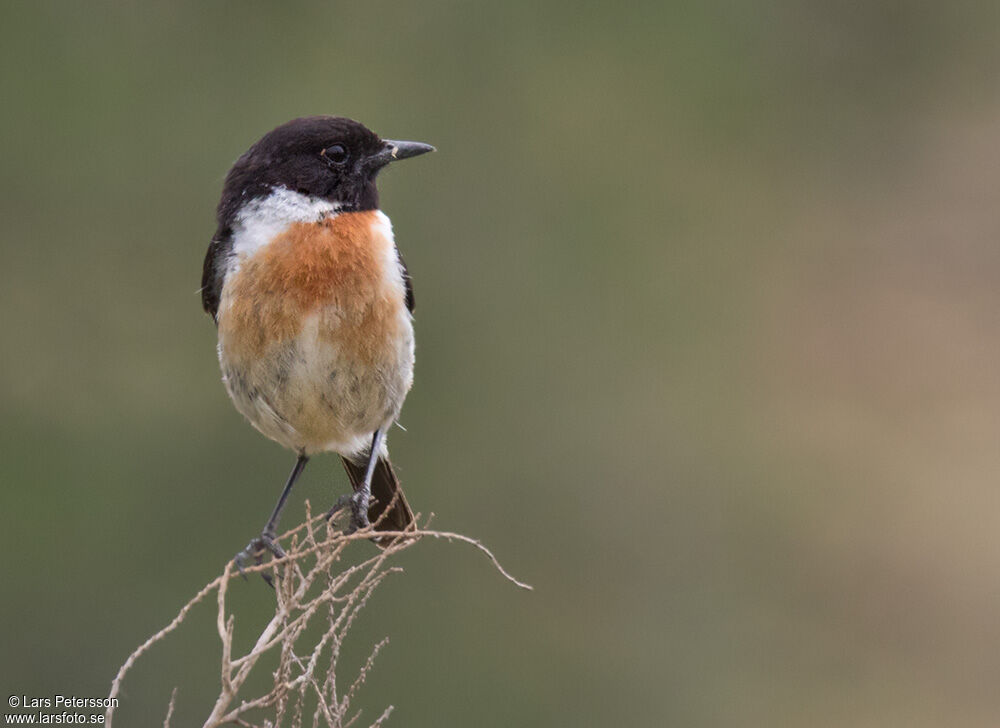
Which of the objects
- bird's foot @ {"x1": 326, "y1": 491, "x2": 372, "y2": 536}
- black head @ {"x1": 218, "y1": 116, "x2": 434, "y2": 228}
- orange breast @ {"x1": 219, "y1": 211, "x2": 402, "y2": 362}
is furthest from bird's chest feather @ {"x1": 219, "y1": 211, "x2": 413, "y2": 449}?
bird's foot @ {"x1": 326, "y1": 491, "x2": 372, "y2": 536}

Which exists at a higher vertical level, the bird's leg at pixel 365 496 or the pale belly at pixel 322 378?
the pale belly at pixel 322 378

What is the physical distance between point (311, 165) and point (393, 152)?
1.02 feet

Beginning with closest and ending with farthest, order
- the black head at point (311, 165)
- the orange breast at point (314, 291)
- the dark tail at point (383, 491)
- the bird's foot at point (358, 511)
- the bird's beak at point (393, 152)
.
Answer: the orange breast at point (314, 291) → the black head at point (311, 165) → the bird's beak at point (393, 152) → the bird's foot at point (358, 511) → the dark tail at point (383, 491)

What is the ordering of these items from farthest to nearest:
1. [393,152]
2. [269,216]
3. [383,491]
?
[383,491]
[393,152]
[269,216]

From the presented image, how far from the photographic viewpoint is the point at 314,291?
16.4 ft

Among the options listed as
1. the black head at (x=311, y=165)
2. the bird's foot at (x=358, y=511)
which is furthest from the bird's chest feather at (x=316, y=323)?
the bird's foot at (x=358, y=511)

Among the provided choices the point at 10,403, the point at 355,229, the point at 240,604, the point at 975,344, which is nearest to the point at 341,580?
the point at 355,229

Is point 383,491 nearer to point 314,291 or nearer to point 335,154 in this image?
point 314,291

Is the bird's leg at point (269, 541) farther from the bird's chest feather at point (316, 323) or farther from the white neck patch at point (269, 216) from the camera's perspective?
the white neck patch at point (269, 216)

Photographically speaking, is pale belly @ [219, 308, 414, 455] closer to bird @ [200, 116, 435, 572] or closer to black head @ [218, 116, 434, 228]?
bird @ [200, 116, 435, 572]

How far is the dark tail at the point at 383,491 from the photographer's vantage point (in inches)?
231

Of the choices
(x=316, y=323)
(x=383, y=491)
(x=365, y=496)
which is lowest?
(x=383, y=491)

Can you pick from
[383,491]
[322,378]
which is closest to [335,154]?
[322,378]

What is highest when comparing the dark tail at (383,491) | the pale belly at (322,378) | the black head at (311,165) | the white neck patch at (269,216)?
the black head at (311,165)
